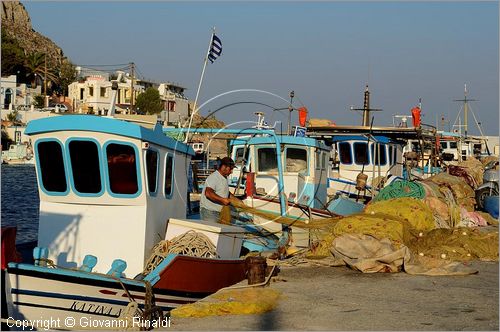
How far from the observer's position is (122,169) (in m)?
11.3

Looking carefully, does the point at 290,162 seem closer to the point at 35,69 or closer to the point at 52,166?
the point at 52,166

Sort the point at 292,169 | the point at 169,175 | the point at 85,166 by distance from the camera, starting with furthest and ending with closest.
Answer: the point at 292,169 → the point at 169,175 → the point at 85,166

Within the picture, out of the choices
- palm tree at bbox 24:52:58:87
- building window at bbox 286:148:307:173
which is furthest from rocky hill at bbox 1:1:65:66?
building window at bbox 286:148:307:173

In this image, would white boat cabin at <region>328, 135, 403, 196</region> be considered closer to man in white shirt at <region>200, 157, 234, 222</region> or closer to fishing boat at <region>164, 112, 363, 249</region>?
fishing boat at <region>164, 112, 363, 249</region>

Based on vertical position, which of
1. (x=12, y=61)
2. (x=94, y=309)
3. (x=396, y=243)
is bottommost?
(x=94, y=309)

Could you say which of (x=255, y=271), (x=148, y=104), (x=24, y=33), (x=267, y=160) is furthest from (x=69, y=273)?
(x=24, y=33)

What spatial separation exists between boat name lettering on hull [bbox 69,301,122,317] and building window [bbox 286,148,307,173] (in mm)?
9832

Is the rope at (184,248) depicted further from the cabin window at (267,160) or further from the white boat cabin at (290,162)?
the cabin window at (267,160)

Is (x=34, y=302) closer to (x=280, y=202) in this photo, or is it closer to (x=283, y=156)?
(x=280, y=202)

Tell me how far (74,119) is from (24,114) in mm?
94475

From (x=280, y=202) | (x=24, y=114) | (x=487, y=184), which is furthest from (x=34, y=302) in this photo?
(x=24, y=114)

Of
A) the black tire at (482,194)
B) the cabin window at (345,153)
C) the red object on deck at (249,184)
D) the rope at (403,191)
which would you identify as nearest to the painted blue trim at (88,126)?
the red object on deck at (249,184)

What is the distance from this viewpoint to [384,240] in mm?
12500

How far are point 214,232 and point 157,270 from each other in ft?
4.45
